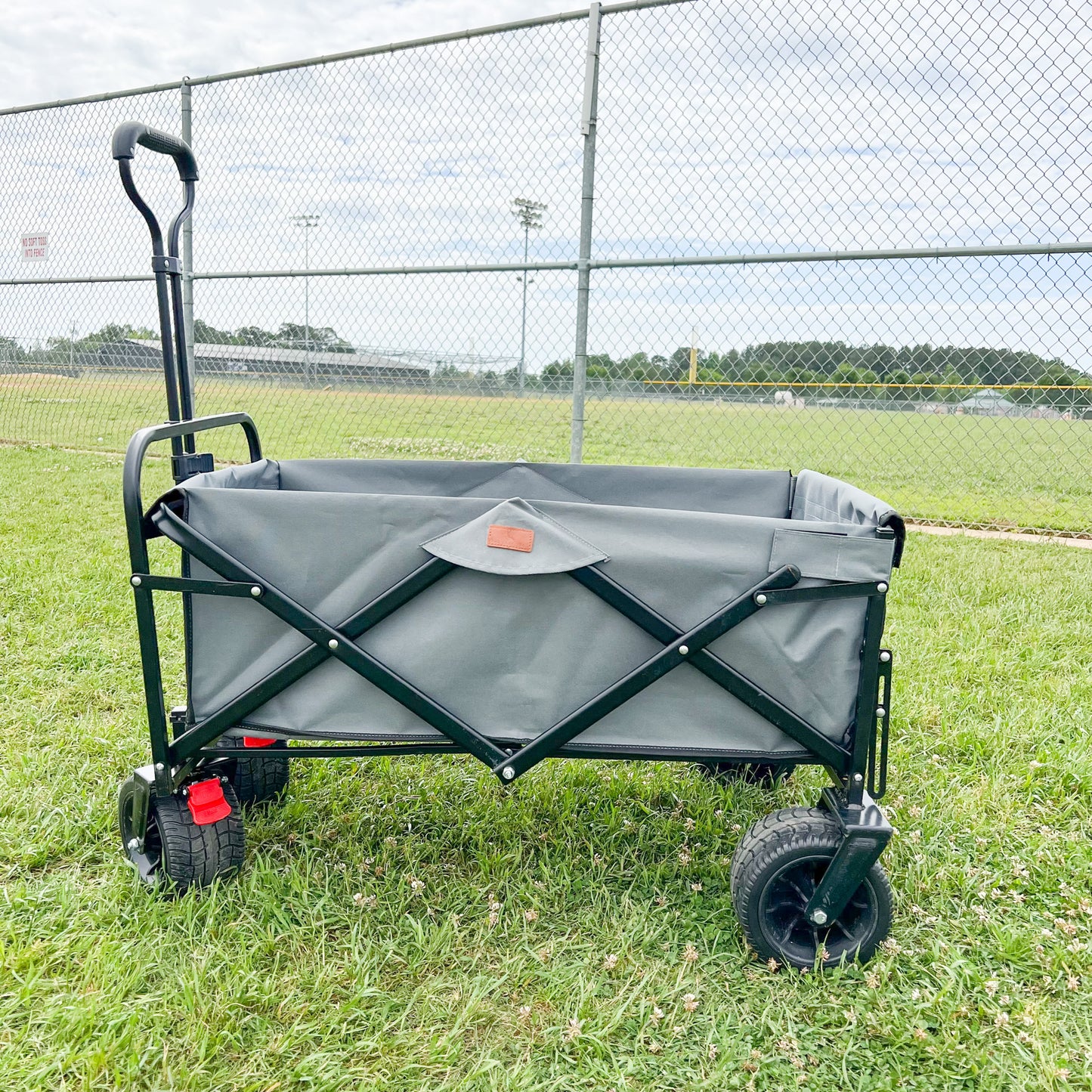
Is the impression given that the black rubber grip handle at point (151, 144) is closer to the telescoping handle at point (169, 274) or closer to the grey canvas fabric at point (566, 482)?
the telescoping handle at point (169, 274)

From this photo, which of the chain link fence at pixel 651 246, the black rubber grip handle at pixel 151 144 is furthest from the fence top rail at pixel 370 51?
the black rubber grip handle at pixel 151 144

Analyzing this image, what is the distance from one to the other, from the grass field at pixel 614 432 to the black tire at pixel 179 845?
11.6 feet

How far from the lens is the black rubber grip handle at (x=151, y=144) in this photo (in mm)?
1886

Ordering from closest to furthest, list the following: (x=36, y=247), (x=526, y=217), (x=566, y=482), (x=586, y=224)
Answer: (x=566, y=482) < (x=586, y=224) < (x=526, y=217) < (x=36, y=247)

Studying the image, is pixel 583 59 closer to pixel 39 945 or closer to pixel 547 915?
pixel 547 915

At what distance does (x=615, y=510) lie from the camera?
65.0 inches

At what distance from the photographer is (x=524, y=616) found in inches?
66.2

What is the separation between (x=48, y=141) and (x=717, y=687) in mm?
7664

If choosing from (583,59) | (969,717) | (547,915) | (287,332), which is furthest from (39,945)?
(287,332)

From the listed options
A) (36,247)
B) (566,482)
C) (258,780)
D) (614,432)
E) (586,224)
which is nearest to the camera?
(258,780)

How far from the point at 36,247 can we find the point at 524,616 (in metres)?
7.21

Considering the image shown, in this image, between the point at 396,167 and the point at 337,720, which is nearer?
the point at 337,720

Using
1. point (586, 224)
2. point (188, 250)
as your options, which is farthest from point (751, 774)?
point (188, 250)

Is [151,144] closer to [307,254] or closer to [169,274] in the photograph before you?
[169,274]
